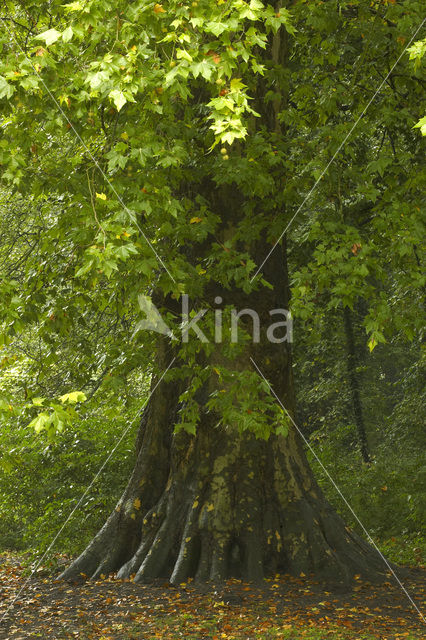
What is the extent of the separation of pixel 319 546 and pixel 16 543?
5807 millimetres

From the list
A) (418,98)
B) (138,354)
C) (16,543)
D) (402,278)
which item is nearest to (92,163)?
(138,354)

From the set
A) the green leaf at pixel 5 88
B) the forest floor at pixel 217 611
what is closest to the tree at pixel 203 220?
the green leaf at pixel 5 88

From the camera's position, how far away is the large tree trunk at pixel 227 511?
23.5ft

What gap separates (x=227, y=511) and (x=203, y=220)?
2.96 meters

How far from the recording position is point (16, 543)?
36.7ft

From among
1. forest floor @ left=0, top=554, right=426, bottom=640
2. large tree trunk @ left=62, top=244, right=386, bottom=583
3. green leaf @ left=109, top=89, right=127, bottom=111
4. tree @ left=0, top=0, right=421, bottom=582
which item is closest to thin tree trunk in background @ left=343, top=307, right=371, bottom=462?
tree @ left=0, top=0, right=421, bottom=582

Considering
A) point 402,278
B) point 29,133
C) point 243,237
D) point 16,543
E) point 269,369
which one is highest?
point 29,133

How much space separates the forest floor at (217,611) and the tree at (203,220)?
0.29 meters

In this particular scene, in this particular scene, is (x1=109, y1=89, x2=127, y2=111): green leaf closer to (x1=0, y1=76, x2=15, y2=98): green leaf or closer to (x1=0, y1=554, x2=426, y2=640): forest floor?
(x1=0, y1=76, x2=15, y2=98): green leaf

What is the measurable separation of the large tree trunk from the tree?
0.02 metres

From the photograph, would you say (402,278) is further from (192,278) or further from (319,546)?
(319,546)

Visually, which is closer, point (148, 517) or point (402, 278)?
point (402, 278)

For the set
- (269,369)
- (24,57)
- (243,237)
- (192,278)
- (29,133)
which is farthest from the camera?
(269,369)

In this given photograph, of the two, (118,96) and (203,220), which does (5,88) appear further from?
(203,220)
